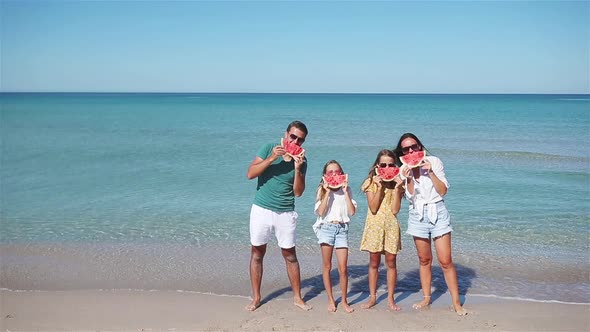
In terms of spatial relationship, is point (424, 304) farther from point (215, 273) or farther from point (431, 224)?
point (215, 273)

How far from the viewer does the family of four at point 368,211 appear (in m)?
5.44

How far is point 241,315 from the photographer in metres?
5.76

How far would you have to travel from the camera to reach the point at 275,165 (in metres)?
5.63

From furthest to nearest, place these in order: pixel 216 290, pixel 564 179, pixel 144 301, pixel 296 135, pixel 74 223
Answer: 1. pixel 564 179
2. pixel 74 223
3. pixel 216 290
4. pixel 144 301
5. pixel 296 135

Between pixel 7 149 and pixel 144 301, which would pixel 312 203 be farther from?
pixel 7 149

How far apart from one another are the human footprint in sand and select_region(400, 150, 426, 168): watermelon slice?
43 millimetres

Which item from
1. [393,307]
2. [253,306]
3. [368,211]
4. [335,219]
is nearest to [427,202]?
[368,211]

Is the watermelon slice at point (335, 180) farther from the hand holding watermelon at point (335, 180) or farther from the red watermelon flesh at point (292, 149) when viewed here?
the red watermelon flesh at point (292, 149)

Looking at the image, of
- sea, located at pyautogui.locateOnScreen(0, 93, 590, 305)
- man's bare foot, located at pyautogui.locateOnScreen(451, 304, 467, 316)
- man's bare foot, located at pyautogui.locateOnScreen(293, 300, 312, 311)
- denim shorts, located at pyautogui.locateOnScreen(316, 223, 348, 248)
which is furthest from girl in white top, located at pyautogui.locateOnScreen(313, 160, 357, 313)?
man's bare foot, located at pyautogui.locateOnScreen(451, 304, 467, 316)

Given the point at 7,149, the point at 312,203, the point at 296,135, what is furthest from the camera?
the point at 7,149

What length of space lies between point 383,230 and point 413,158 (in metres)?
0.90

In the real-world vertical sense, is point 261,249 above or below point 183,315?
above

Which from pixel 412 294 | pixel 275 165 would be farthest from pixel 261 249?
pixel 412 294

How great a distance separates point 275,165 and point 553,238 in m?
5.87
